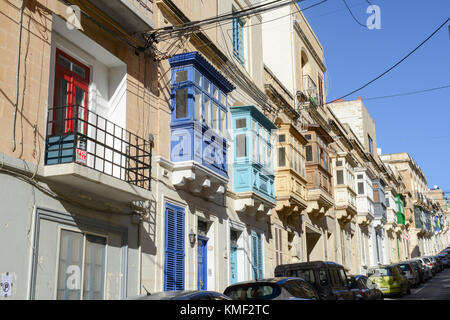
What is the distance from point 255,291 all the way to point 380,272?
15509 mm

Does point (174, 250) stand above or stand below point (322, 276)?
above

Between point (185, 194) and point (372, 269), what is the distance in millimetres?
13419

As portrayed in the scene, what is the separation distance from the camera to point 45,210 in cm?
1065

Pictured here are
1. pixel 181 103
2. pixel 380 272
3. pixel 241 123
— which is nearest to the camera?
pixel 181 103

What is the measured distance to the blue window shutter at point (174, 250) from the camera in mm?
14539

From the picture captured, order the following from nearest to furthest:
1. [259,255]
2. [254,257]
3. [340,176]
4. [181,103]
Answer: [181,103] < [254,257] < [259,255] < [340,176]

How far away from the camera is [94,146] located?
13.1m

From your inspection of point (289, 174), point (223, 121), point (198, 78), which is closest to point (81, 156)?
point (198, 78)

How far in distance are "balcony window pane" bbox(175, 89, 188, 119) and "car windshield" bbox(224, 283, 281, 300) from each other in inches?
226

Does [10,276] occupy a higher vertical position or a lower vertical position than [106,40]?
lower

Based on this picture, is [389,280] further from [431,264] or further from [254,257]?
[431,264]
